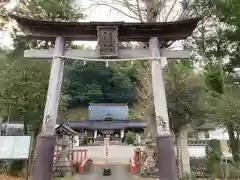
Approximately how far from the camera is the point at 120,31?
707cm

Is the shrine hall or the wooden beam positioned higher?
the shrine hall

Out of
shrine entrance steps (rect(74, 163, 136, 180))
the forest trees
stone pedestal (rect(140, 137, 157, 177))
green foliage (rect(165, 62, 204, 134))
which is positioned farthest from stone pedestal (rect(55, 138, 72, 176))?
green foliage (rect(165, 62, 204, 134))

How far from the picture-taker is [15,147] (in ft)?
26.9

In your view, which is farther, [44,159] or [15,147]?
[15,147]

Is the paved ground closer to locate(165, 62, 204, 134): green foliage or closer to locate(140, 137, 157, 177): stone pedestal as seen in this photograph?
locate(140, 137, 157, 177): stone pedestal

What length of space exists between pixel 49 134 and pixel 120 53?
118 inches

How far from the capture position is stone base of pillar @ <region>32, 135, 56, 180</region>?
227 inches

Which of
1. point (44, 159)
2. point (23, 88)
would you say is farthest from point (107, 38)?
point (23, 88)

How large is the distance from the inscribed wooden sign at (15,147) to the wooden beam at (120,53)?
119 inches

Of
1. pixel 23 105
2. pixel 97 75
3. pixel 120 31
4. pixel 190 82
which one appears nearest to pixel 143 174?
pixel 190 82

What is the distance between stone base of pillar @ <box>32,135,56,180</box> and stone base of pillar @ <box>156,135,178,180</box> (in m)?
2.69

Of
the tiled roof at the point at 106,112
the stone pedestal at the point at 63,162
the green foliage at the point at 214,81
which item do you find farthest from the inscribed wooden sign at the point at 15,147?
the tiled roof at the point at 106,112

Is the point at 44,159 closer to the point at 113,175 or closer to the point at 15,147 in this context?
the point at 15,147

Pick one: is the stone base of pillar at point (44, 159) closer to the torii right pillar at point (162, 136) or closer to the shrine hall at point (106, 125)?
the torii right pillar at point (162, 136)
